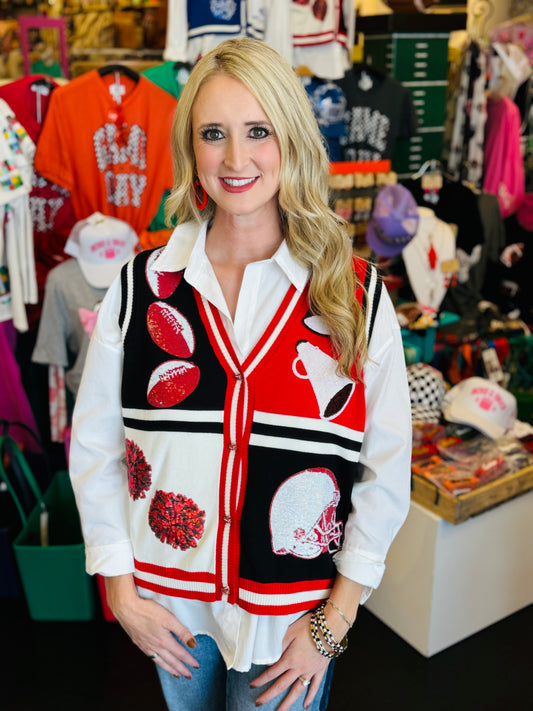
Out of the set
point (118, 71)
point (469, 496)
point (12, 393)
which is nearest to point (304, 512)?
point (469, 496)

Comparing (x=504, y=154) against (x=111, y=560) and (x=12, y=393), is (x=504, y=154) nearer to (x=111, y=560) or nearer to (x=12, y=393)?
(x=12, y=393)

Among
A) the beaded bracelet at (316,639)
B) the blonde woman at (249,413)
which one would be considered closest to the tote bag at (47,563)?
the blonde woman at (249,413)

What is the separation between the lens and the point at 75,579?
248cm

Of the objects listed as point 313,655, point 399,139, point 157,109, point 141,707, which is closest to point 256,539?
point 313,655

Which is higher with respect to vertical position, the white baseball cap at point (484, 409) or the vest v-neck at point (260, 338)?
the vest v-neck at point (260, 338)

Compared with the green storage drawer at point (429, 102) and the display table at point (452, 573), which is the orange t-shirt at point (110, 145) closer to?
the green storage drawer at point (429, 102)

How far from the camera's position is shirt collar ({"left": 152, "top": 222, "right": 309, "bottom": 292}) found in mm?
1211

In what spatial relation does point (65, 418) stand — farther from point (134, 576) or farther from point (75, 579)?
point (134, 576)

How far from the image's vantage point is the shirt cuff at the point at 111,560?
129 cm

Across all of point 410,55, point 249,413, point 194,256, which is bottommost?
point 249,413

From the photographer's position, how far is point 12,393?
290cm

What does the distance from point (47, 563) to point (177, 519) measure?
1.41 metres

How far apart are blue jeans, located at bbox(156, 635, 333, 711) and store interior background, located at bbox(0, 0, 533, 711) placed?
0.91m

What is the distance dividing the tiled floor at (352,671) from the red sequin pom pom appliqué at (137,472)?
127cm
